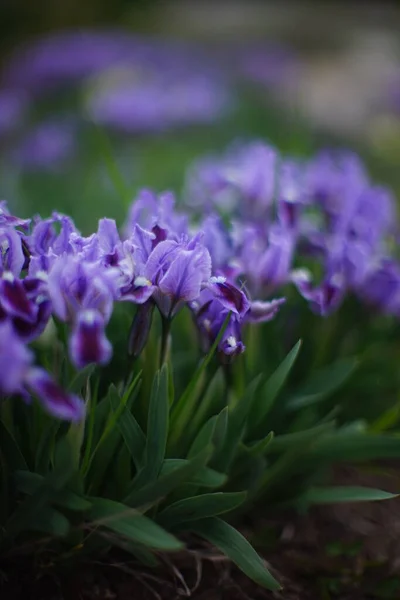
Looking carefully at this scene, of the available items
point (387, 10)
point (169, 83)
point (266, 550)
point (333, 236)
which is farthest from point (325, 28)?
point (266, 550)

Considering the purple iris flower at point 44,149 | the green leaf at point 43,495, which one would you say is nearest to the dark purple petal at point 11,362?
the green leaf at point 43,495

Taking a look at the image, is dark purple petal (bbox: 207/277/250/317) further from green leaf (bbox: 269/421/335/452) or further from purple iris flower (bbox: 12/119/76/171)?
purple iris flower (bbox: 12/119/76/171)

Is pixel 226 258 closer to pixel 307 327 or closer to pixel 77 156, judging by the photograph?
pixel 307 327

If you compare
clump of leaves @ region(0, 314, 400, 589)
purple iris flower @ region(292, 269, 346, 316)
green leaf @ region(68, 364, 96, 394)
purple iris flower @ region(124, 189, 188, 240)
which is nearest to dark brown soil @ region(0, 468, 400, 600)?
clump of leaves @ region(0, 314, 400, 589)

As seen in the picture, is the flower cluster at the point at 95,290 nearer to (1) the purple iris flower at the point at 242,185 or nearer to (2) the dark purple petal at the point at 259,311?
(2) the dark purple petal at the point at 259,311

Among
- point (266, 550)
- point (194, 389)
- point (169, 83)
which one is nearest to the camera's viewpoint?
point (194, 389)

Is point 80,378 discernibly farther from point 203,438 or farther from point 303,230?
point 303,230
